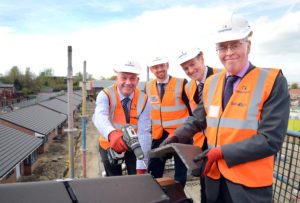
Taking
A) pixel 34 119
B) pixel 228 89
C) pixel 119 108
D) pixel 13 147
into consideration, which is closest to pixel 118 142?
pixel 119 108

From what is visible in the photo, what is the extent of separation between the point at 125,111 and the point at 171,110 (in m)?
1.00

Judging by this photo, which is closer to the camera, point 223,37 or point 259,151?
point 259,151

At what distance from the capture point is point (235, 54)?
6.98ft

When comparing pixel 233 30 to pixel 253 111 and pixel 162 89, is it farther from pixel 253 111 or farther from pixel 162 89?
pixel 162 89

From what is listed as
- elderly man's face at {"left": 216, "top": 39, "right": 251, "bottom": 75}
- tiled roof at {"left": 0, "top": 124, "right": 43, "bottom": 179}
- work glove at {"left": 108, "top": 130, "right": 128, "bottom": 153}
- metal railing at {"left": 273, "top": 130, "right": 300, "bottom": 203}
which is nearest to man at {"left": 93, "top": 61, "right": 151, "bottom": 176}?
work glove at {"left": 108, "top": 130, "right": 128, "bottom": 153}

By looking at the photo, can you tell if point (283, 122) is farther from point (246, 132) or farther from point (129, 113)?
point (129, 113)

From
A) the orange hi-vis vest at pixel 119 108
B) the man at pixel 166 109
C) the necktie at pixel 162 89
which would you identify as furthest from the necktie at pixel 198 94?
the orange hi-vis vest at pixel 119 108

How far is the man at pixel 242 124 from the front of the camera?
6.22 feet

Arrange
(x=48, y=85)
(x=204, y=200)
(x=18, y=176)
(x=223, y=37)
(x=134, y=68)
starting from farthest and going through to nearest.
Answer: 1. (x=48, y=85)
2. (x=18, y=176)
3. (x=134, y=68)
4. (x=204, y=200)
5. (x=223, y=37)

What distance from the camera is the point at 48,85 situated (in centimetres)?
7938

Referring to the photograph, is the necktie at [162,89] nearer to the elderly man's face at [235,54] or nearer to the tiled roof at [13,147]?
the elderly man's face at [235,54]

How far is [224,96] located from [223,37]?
0.48m

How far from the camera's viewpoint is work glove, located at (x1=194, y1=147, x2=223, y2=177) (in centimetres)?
202

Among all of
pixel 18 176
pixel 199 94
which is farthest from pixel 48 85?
pixel 199 94
